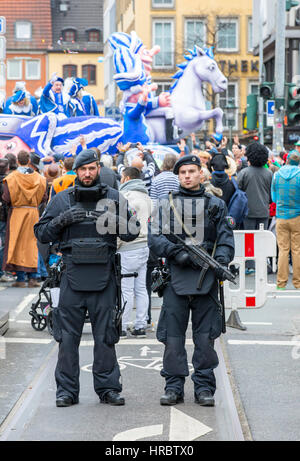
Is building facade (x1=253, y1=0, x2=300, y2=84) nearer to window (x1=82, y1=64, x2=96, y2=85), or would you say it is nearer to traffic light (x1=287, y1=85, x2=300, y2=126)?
traffic light (x1=287, y1=85, x2=300, y2=126)

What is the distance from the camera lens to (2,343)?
31.7ft

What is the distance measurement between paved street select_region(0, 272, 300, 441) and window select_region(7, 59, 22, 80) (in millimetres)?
79561

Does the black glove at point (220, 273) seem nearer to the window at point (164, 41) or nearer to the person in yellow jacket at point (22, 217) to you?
the person in yellow jacket at point (22, 217)

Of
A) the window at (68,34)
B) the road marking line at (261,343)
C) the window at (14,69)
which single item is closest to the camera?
the road marking line at (261,343)

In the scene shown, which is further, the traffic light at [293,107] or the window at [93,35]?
the window at [93,35]

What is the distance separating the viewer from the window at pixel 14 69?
8825 cm

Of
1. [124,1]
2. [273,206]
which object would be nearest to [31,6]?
[124,1]

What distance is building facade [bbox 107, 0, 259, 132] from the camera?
6269 centimetres

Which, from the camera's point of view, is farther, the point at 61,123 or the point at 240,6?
the point at 240,6

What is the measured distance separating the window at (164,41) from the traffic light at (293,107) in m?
45.5

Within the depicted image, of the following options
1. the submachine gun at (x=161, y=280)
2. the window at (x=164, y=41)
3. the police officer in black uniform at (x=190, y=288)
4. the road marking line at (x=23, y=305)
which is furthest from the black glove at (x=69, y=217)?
the window at (x=164, y=41)
